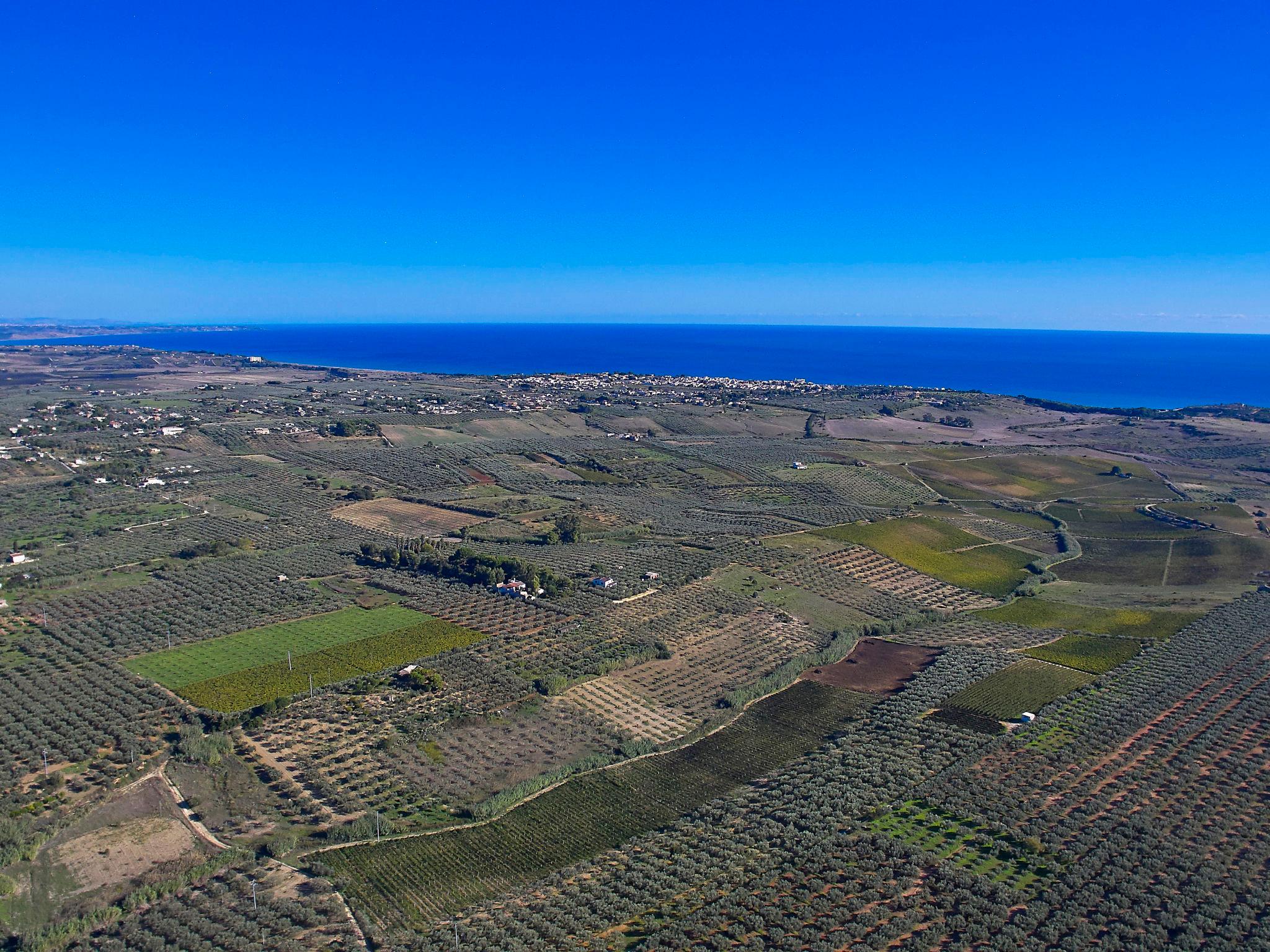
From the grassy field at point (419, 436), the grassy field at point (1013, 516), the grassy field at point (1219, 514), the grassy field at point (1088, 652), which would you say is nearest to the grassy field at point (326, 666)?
Result: the grassy field at point (1088, 652)

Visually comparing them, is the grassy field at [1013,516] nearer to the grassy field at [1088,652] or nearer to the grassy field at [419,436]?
the grassy field at [1088,652]

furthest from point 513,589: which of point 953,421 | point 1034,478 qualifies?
point 953,421

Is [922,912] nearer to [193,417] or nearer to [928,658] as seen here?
[928,658]

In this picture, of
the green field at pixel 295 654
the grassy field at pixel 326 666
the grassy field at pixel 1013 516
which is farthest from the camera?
the grassy field at pixel 1013 516

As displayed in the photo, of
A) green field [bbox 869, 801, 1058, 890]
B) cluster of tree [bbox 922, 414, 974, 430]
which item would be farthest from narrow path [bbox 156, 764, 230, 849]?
cluster of tree [bbox 922, 414, 974, 430]

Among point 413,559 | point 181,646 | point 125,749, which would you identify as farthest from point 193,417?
point 125,749
